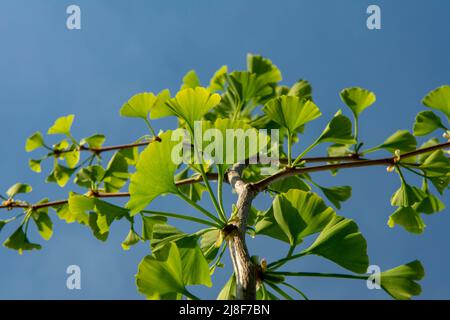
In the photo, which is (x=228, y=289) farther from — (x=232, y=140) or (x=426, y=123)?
(x=426, y=123)

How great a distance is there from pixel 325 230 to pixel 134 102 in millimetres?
824

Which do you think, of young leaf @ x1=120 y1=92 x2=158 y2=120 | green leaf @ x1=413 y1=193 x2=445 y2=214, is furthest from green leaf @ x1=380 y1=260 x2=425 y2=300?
young leaf @ x1=120 y1=92 x2=158 y2=120

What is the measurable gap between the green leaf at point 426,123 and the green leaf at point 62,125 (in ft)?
4.31

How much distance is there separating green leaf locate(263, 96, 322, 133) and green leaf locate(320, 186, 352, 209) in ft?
2.04

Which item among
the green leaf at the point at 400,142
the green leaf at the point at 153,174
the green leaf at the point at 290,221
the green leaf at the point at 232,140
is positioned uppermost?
the green leaf at the point at 400,142

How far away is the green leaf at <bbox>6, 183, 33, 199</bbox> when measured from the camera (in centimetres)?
180

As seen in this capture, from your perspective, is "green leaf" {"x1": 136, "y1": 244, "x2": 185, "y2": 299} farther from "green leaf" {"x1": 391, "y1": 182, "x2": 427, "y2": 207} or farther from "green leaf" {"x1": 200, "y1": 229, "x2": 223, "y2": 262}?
"green leaf" {"x1": 391, "y1": 182, "x2": 427, "y2": 207}

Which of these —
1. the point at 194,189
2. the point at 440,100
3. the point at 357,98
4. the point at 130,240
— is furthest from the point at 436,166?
the point at 130,240

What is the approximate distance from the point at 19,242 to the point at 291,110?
1.30 metres

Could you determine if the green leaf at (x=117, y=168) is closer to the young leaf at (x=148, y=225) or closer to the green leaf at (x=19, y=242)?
the young leaf at (x=148, y=225)

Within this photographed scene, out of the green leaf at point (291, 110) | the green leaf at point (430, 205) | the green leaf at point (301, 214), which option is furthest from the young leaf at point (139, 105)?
the green leaf at point (430, 205)

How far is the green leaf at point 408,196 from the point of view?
1336mm

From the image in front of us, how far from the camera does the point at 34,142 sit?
1864mm
